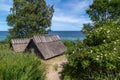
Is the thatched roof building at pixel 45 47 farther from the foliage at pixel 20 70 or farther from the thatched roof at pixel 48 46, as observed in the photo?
the foliage at pixel 20 70

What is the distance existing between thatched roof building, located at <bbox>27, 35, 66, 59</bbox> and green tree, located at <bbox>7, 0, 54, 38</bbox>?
10.5 meters

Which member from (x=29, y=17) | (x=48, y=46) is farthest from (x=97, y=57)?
(x=29, y=17)

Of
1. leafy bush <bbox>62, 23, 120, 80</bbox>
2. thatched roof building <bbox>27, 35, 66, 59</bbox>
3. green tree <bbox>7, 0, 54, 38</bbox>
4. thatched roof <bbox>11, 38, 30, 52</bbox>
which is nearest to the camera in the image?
leafy bush <bbox>62, 23, 120, 80</bbox>

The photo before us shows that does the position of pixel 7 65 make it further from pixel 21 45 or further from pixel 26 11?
pixel 26 11

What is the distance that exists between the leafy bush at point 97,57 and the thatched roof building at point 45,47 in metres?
8.33

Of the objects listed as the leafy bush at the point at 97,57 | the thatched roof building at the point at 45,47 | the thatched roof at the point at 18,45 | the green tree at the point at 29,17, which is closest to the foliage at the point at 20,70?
the leafy bush at the point at 97,57

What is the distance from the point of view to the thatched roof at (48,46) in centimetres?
2523

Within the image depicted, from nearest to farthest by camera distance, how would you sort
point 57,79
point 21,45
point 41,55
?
point 57,79 < point 41,55 < point 21,45

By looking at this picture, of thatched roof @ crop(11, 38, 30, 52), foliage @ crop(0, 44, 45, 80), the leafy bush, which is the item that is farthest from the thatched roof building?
foliage @ crop(0, 44, 45, 80)

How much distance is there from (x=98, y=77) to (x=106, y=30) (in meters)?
3.56

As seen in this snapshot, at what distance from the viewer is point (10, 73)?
9047mm

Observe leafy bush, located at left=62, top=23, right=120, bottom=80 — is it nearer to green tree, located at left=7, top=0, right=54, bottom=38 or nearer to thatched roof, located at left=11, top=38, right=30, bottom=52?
thatched roof, located at left=11, top=38, right=30, bottom=52

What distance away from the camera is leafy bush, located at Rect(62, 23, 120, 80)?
45.2 ft

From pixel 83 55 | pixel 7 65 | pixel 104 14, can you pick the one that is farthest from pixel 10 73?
pixel 104 14
